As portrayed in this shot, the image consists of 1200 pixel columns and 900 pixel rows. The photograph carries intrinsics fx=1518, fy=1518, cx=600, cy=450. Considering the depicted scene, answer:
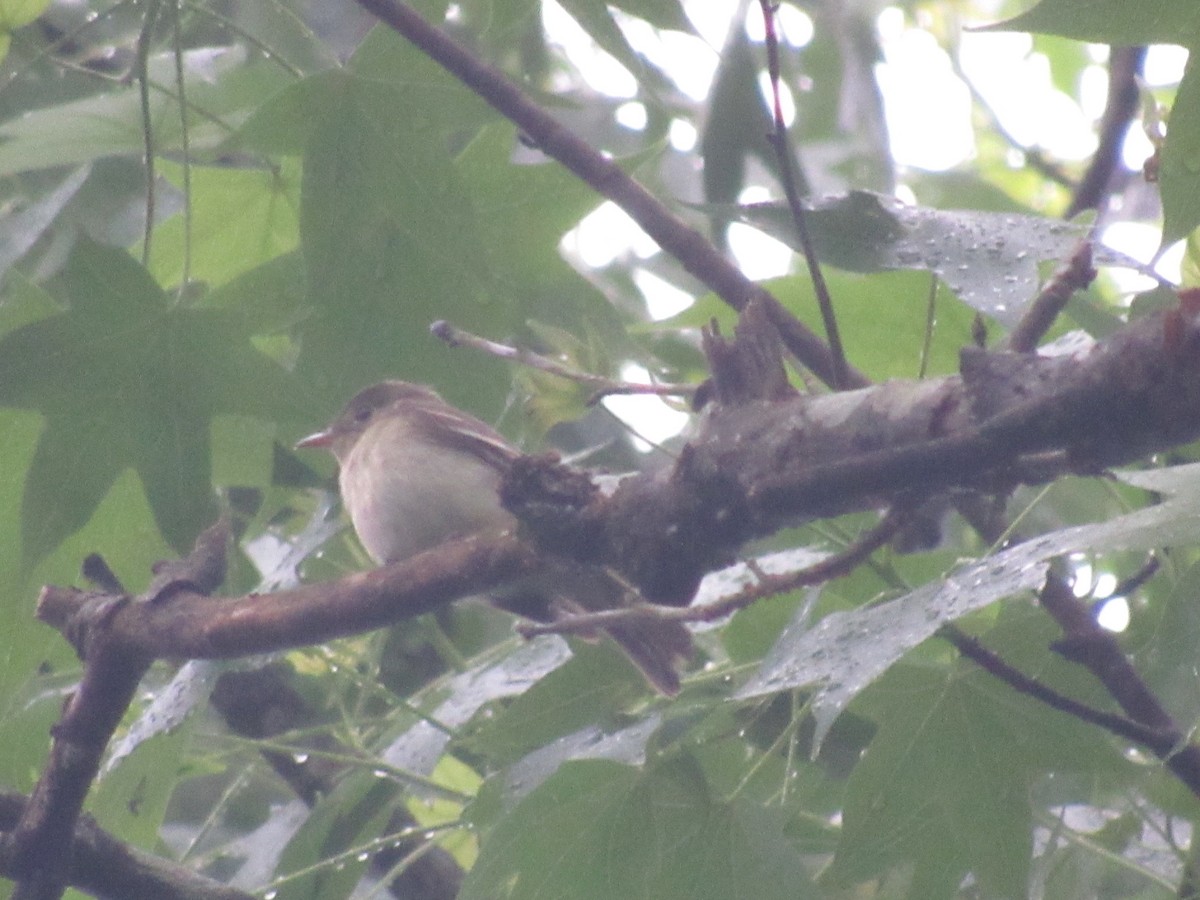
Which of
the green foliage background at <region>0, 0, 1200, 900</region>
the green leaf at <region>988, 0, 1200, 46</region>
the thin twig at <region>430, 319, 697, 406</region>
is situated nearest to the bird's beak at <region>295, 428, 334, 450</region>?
the green foliage background at <region>0, 0, 1200, 900</region>

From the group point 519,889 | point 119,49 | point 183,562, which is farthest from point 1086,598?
point 119,49

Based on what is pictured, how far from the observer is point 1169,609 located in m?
2.28

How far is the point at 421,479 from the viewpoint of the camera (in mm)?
4258

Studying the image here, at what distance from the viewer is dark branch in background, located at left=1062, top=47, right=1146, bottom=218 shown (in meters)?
4.29

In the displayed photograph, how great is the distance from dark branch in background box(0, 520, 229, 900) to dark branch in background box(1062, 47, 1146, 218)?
2.82 metres

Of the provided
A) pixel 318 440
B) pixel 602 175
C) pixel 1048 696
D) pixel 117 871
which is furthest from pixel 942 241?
pixel 318 440

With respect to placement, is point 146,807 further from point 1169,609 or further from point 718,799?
point 1169,609

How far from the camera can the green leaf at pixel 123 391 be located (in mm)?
2830

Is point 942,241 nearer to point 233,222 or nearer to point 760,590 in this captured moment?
point 760,590

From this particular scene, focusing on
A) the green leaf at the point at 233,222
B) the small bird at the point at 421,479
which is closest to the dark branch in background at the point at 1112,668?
the small bird at the point at 421,479

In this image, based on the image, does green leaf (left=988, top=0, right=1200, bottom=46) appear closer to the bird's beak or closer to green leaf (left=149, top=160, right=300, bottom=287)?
green leaf (left=149, top=160, right=300, bottom=287)

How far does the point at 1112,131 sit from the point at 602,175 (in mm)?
1917

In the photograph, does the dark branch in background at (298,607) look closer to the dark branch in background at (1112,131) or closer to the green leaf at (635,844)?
the green leaf at (635,844)

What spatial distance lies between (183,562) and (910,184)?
171 inches
